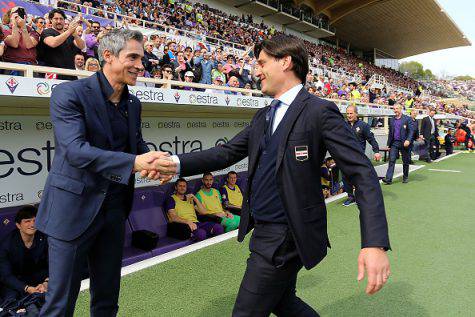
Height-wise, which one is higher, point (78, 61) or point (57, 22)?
point (57, 22)

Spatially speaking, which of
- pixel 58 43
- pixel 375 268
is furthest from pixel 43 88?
pixel 375 268

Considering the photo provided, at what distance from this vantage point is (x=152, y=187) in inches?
268

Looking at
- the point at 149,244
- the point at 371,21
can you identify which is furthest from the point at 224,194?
the point at 371,21

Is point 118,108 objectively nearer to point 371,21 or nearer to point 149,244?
point 149,244

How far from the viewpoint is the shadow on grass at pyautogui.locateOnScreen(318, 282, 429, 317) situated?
3398 millimetres

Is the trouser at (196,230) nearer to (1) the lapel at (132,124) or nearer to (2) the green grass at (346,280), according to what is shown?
(2) the green grass at (346,280)

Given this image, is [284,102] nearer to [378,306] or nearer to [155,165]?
[155,165]

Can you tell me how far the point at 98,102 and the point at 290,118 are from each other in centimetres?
119

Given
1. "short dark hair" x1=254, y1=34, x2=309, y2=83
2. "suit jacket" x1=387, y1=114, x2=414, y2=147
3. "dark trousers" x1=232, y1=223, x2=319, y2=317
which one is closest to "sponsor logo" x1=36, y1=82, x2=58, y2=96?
"short dark hair" x1=254, y1=34, x2=309, y2=83

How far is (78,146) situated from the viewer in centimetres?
203

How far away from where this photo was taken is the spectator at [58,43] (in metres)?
4.99

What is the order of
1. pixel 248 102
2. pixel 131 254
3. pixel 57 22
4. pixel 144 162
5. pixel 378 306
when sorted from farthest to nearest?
pixel 248 102 → pixel 131 254 → pixel 57 22 → pixel 378 306 → pixel 144 162

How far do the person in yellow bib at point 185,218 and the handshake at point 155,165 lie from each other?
12.4ft

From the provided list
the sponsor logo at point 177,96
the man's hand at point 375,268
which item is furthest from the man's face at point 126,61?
the sponsor logo at point 177,96
